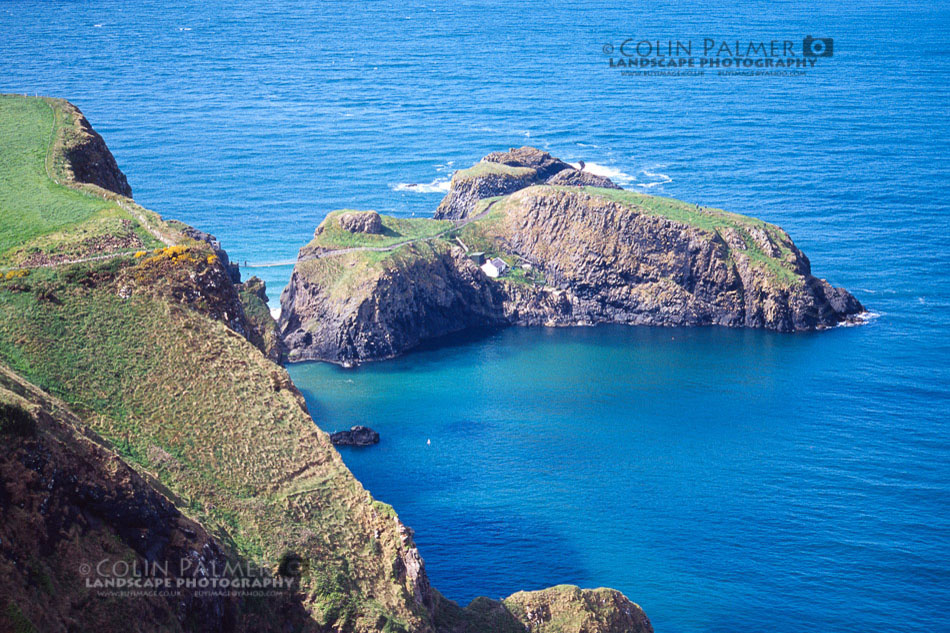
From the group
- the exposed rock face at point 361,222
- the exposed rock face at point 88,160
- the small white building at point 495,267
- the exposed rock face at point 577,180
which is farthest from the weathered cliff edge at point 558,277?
the exposed rock face at point 88,160

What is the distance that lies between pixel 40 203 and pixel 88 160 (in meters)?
14.9

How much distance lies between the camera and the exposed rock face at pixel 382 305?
144 meters

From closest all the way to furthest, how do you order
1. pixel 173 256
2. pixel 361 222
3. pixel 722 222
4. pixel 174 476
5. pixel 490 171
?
pixel 174 476, pixel 173 256, pixel 361 222, pixel 722 222, pixel 490 171

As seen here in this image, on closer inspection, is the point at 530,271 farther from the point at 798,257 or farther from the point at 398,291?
the point at 798,257

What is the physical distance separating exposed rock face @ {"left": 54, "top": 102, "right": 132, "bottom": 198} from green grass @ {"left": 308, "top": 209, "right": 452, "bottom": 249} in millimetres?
54420

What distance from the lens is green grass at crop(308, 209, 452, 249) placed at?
155 meters

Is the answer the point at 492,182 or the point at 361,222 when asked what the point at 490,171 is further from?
the point at 361,222

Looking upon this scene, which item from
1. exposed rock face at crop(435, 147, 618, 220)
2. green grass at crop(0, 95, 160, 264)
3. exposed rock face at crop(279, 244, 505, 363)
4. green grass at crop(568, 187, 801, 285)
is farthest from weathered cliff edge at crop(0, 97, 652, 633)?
exposed rock face at crop(435, 147, 618, 220)

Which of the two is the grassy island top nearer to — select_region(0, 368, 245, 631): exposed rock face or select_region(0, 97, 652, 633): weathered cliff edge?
select_region(0, 97, 652, 633): weathered cliff edge

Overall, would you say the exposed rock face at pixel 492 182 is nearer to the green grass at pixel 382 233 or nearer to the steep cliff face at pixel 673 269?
the green grass at pixel 382 233

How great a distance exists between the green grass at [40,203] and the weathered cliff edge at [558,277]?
51.2 metres

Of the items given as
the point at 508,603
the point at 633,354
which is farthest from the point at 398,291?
the point at 508,603

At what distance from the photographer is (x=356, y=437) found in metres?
117

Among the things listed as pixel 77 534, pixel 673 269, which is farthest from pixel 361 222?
pixel 77 534
